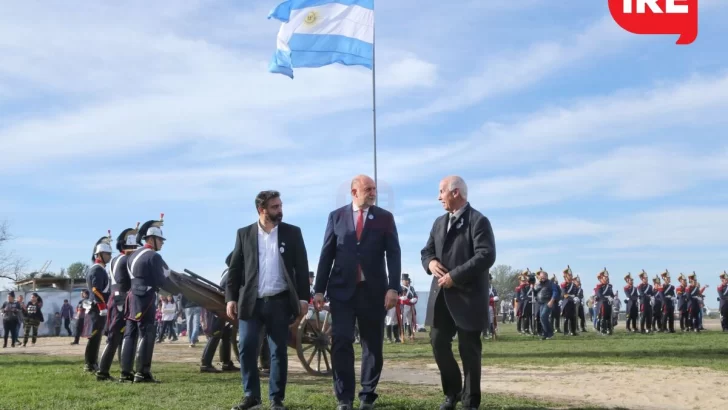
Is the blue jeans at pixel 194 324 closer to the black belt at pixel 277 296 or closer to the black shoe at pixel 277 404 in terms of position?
the black belt at pixel 277 296

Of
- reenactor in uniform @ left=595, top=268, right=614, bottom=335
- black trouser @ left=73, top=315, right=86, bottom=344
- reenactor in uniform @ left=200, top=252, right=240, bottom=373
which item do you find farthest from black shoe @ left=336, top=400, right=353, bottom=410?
black trouser @ left=73, top=315, right=86, bottom=344

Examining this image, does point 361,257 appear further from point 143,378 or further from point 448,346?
point 143,378

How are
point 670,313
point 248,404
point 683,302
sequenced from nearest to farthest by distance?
point 248,404 < point 670,313 < point 683,302

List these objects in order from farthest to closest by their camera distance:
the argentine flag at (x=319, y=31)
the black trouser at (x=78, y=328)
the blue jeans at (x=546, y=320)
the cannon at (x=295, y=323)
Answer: the black trouser at (x=78, y=328) < the blue jeans at (x=546, y=320) < the argentine flag at (x=319, y=31) < the cannon at (x=295, y=323)

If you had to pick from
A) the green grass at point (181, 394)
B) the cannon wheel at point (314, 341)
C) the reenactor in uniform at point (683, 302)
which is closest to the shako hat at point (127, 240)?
the green grass at point (181, 394)

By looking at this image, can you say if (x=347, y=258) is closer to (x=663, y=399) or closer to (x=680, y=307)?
(x=663, y=399)

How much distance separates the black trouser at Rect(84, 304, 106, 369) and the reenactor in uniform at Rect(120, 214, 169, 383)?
6.61 feet

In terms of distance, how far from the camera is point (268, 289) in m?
7.51

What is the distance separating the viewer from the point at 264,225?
772 centimetres

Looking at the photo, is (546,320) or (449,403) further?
(546,320)

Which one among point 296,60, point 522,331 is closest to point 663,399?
point 296,60

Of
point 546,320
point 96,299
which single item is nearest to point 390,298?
point 96,299

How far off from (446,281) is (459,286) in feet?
0.41

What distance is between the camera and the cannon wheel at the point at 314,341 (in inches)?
455
